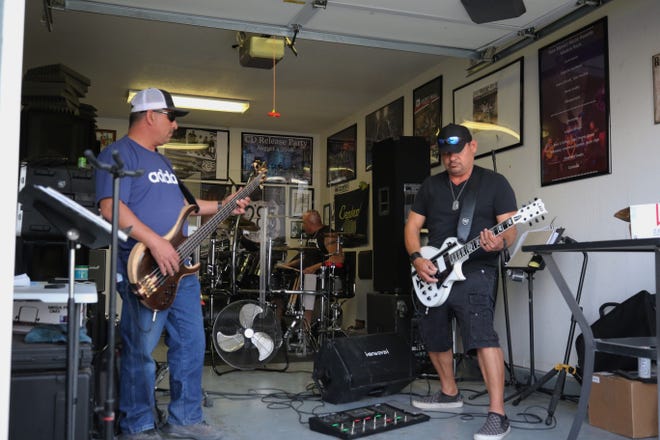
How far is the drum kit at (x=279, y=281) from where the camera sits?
6.11 metres

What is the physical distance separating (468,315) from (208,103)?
16.9ft

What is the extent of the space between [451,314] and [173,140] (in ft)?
19.6

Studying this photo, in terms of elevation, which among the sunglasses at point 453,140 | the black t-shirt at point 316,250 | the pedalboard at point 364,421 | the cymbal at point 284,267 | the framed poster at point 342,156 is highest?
Answer: the framed poster at point 342,156

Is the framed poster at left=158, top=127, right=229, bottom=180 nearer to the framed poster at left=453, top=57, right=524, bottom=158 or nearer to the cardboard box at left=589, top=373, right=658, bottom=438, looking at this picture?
the framed poster at left=453, top=57, right=524, bottom=158

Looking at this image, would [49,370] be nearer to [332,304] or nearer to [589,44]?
[589,44]

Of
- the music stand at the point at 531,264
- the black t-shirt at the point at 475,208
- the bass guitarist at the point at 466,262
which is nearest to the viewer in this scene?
the bass guitarist at the point at 466,262

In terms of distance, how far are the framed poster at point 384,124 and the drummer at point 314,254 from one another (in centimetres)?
117

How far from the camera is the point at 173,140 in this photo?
8695 millimetres

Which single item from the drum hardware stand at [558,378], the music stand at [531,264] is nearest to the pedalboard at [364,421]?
the drum hardware stand at [558,378]

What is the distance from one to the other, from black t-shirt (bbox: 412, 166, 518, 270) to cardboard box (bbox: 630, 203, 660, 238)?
1.06 meters

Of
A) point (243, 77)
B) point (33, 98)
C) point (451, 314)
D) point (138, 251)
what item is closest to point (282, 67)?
point (243, 77)

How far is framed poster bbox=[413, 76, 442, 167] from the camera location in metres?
6.14

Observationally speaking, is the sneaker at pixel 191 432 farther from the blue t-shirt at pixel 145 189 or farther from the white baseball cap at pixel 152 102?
the white baseball cap at pixel 152 102

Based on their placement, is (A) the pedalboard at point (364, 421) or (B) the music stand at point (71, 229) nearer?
(B) the music stand at point (71, 229)
